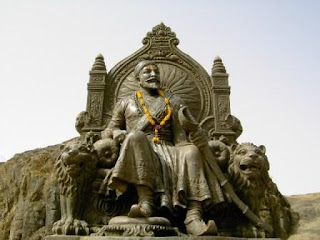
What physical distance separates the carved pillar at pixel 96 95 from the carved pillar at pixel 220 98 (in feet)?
6.75

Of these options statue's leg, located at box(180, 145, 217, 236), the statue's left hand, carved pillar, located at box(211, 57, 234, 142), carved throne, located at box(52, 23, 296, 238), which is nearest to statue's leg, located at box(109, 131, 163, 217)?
statue's leg, located at box(180, 145, 217, 236)

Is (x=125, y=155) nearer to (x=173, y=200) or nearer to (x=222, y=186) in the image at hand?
(x=173, y=200)

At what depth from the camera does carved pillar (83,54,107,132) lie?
21.3ft

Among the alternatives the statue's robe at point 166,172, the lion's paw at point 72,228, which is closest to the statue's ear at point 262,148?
the statue's robe at point 166,172

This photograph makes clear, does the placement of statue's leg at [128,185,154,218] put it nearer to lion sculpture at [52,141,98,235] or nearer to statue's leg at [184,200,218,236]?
statue's leg at [184,200,218,236]

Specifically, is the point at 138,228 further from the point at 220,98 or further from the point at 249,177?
the point at 220,98

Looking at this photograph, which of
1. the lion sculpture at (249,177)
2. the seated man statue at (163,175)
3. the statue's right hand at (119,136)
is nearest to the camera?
the seated man statue at (163,175)

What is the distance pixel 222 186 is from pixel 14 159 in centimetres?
560

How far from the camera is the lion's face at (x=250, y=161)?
461cm

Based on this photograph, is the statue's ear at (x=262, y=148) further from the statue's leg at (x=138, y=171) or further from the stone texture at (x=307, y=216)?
the stone texture at (x=307, y=216)

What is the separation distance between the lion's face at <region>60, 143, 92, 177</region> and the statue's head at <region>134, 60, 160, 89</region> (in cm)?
170

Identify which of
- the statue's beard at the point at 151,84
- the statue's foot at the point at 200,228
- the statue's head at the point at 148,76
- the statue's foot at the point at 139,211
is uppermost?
the statue's head at the point at 148,76

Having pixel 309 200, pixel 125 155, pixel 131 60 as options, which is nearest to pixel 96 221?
pixel 125 155

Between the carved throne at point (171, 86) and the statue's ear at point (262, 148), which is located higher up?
the carved throne at point (171, 86)
